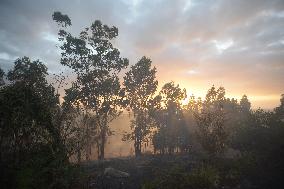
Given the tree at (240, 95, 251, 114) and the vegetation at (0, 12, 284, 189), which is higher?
the tree at (240, 95, 251, 114)

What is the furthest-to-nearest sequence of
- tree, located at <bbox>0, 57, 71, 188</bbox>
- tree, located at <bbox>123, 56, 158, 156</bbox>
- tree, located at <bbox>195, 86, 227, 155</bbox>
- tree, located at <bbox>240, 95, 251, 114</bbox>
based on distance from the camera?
tree, located at <bbox>240, 95, 251, 114</bbox> < tree, located at <bbox>123, 56, 158, 156</bbox> < tree, located at <bbox>195, 86, 227, 155</bbox> < tree, located at <bbox>0, 57, 71, 188</bbox>

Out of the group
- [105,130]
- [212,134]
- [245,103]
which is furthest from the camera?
[245,103]

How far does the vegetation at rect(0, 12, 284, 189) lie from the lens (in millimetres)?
19875

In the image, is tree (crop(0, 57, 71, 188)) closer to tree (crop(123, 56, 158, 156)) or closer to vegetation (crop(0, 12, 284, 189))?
vegetation (crop(0, 12, 284, 189))

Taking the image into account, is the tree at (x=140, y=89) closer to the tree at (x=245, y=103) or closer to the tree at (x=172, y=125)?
the tree at (x=172, y=125)

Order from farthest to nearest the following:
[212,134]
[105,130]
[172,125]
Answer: [172,125], [105,130], [212,134]

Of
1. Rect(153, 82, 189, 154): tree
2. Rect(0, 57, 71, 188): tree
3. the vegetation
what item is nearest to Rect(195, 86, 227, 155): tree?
the vegetation

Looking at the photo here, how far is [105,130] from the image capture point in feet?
149

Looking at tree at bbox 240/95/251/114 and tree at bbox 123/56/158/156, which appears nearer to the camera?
tree at bbox 123/56/158/156

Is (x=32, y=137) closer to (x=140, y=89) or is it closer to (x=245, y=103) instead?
(x=140, y=89)

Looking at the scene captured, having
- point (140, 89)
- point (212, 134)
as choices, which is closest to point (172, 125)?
point (140, 89)

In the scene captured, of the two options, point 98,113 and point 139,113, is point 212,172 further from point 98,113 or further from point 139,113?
point 139,113

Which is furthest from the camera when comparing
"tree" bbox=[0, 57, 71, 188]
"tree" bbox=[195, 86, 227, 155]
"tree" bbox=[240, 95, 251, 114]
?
"tree" bbox=[240, 95, 251, 114]

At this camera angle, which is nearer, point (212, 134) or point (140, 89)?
point (212, 134)
